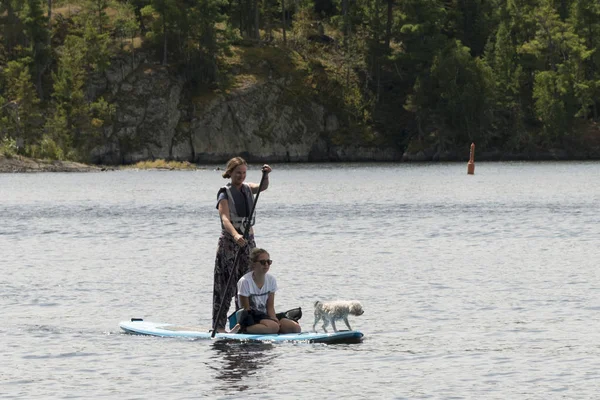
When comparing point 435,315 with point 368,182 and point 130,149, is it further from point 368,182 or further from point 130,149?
point 130,149

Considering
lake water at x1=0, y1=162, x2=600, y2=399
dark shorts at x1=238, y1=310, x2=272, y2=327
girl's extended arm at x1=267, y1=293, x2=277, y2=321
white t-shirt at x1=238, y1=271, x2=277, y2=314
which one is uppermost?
white t-shirt at x1=238, y1=271, x2=277, y2=314

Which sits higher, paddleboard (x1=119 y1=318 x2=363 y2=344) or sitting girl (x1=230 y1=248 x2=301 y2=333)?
sitting girl (x1=230 y1=248 x2=301 y2=333)

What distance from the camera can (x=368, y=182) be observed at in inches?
3957

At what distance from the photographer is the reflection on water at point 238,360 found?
59.6 ft

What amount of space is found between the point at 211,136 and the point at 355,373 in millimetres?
136212

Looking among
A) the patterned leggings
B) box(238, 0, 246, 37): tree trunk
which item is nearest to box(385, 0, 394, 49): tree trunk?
box(238, 0, 246, 37): tree trunk

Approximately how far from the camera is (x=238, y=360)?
19656 millimetres

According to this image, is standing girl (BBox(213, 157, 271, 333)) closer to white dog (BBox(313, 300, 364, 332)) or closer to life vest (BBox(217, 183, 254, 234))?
life vest (BBox(217, 183, 254, 234))

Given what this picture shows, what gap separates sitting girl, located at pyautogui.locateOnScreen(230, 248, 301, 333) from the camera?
64.6 feet

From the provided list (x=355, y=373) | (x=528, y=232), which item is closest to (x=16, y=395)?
(x=355, y=373)

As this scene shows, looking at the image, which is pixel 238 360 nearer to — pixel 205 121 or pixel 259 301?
pixel 259 301

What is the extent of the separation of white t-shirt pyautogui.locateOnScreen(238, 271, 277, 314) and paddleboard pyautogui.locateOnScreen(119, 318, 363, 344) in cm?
60

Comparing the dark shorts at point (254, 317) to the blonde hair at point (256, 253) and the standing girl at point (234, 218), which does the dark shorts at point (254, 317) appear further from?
the blonde hair at point (256, 253)

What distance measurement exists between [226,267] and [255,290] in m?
0.86
